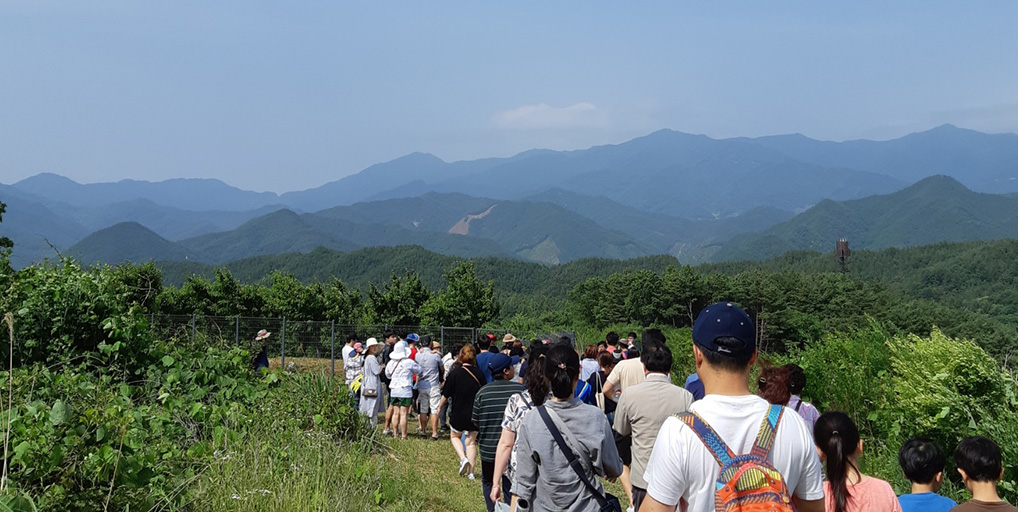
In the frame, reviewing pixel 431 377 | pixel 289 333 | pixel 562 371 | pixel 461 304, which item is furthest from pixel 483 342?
pixel 461 304

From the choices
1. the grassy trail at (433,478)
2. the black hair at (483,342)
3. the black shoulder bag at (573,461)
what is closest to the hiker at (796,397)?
the black shoulder bag at (573,461)

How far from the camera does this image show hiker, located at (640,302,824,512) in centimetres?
242

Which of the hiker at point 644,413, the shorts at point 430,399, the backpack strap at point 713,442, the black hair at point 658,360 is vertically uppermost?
the backpack strap at point 713,442

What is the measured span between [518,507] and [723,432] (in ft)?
7.07

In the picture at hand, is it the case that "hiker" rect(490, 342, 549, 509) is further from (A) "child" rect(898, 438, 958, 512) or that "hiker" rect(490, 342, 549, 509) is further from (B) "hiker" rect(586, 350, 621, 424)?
(B) "hiker" rect(586, 350, 621, 424)

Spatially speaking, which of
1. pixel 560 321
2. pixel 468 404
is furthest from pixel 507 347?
pixel 560 321

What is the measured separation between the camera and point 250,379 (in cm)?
857

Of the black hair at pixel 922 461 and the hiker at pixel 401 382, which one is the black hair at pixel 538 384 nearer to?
the black hair at pixel 922 461

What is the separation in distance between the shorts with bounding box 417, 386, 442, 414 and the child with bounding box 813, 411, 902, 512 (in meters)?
7.85

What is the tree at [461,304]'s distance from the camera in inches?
1412

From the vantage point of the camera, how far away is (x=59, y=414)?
4074 mm

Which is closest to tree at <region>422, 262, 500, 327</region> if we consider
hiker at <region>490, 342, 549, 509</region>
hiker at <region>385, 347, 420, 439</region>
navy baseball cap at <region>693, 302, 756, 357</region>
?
hiker at <region>385, 347, 420, 439</region>

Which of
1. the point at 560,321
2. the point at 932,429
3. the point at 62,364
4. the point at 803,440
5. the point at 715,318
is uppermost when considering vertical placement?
the point at 715,318

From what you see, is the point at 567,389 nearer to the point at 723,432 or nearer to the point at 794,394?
the point at 794,394
